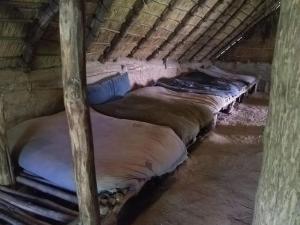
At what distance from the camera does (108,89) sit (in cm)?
374

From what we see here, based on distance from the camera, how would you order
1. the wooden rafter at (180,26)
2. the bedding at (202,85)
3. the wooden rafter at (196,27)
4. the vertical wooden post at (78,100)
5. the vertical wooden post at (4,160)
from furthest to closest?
→ the bedding at (202,85) → the wooden rafter at (196,27) → the wooden rafter at (180,26) → the vertical wooden post at (4,160) → the vertical wooden post at (78,100)

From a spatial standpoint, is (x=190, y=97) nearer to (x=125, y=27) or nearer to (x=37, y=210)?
(x=125, y=27)

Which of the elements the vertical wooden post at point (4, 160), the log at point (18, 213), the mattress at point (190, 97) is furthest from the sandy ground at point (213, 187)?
the vertical wooden post at point (4, 160)

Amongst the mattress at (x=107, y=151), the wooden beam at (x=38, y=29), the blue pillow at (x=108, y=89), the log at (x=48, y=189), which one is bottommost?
the log at (x=48, y=189)

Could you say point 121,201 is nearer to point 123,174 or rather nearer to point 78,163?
point 123,174

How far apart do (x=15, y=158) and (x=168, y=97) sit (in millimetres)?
2336

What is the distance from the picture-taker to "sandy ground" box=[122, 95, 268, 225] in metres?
2.29

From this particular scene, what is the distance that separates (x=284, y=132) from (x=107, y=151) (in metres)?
1.49

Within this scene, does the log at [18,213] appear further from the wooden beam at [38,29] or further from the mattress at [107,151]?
the wooden beam at [38,29]

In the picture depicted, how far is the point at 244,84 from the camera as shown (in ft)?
19.6

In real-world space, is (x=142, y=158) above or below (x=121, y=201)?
above

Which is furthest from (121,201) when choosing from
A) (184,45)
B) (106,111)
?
(184,45)

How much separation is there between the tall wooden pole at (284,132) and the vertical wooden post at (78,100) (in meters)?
0.88

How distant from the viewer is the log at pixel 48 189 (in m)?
1.99
